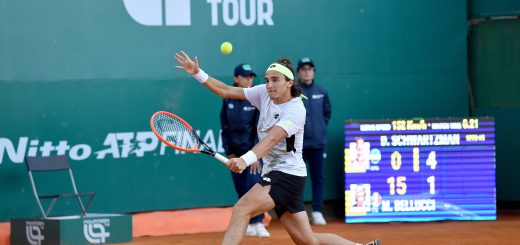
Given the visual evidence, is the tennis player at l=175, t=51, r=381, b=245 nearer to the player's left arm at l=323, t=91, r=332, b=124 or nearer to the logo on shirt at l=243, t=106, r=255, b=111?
the logo on shirt at l=243, t=106, r=255, b=111

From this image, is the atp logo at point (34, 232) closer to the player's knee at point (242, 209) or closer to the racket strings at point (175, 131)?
the racket strings at point (175, 131)

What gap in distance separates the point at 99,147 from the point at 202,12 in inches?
77.9

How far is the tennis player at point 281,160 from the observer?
23.3 ft

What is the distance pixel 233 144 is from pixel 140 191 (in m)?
1.27

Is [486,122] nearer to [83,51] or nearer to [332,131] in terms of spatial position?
[332,131]

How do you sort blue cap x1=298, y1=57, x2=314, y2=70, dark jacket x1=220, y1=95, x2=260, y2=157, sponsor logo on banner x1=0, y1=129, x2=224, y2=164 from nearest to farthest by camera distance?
sponsor logo on banner x1=0, y1=129, x2=224, y2=164 < dark jacket x1=220, y1=95, x2=260, y2=157 < blue cap x1=298, y1=57, x2=314, y2=70

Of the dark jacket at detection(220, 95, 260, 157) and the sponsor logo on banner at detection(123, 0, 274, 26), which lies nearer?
the dark jacket at detection(220, 95, 260, 157)

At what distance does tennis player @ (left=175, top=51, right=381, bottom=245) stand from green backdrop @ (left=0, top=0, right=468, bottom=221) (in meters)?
3.56

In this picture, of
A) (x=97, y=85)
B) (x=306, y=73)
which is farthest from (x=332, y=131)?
(x=97, y=85)

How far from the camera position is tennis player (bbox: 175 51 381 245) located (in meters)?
7.11

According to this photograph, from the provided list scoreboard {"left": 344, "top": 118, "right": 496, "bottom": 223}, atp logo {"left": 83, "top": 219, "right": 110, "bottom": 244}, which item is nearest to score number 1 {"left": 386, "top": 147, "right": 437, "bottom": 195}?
scoreboard {"left": 344, "top": 118, "right": 496, "bottom": 223}

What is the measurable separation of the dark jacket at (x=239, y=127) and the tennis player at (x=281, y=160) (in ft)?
10.8

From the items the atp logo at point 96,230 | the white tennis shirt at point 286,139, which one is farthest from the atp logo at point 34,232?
the white tennis shirt at point 286,139

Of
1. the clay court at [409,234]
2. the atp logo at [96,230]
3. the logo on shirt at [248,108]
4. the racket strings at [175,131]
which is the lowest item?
the clay court at [409,234]
